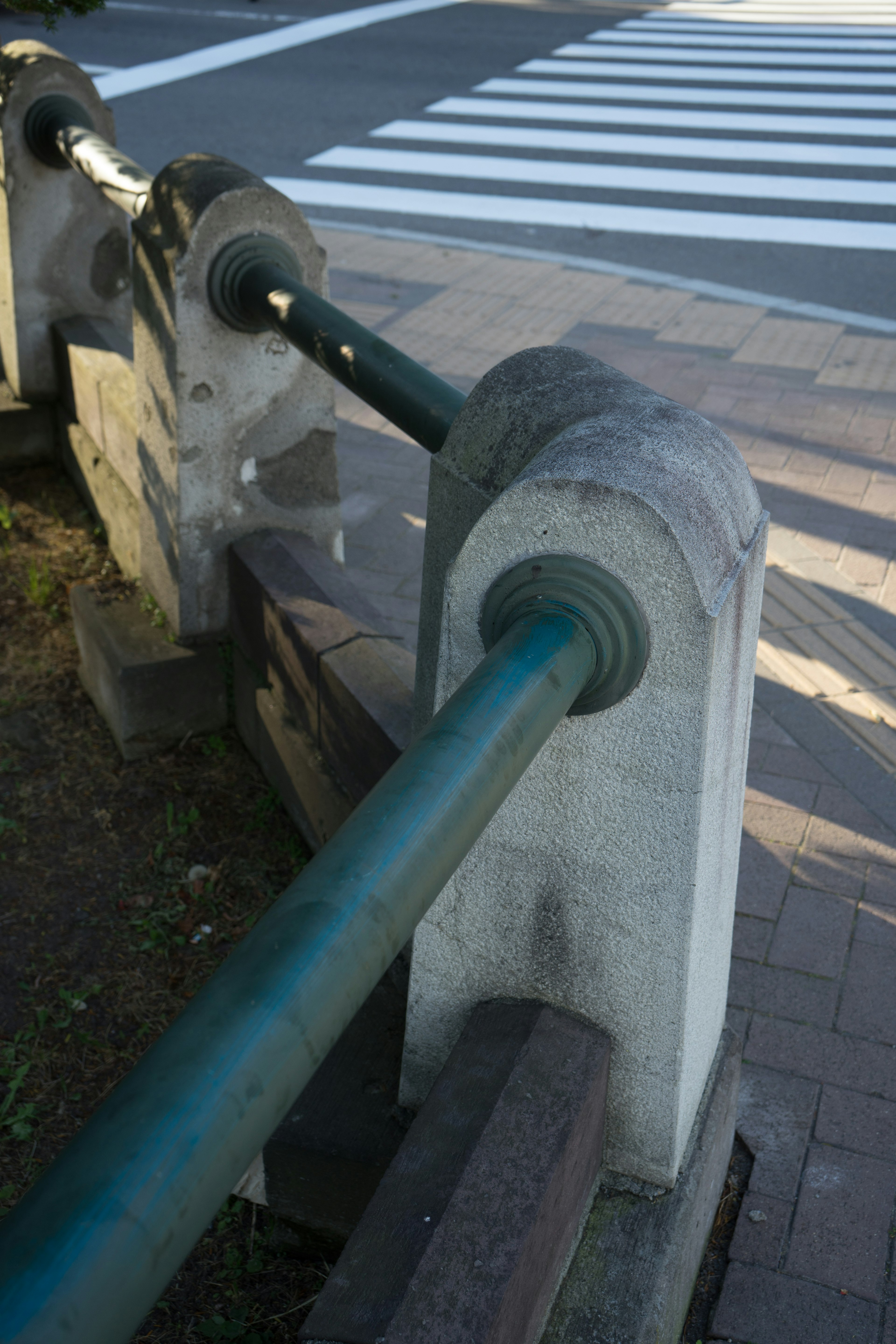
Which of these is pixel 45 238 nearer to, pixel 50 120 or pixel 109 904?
pixel 50 120

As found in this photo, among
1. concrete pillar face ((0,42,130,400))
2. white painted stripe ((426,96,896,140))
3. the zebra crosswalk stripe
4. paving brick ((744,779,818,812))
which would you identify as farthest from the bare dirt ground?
white painted stripe ((426,96,896,140))

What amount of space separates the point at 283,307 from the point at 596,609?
1.90 m

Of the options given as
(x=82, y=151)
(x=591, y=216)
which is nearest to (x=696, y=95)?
(x=591, y=216)

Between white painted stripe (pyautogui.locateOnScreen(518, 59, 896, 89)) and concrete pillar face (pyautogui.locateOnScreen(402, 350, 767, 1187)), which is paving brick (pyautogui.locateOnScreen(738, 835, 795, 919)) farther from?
white painted stripe (pyautogui.locateOnScreen(518, 59, 896, 89))

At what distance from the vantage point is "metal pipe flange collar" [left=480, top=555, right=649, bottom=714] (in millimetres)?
1562

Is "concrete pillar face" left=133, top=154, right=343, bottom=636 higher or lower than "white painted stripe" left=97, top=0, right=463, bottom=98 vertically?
higher

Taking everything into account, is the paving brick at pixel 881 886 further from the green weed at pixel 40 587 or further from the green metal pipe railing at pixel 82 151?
the green weed at pixel 40 587

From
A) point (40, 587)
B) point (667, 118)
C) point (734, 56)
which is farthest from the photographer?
point (734, 56)

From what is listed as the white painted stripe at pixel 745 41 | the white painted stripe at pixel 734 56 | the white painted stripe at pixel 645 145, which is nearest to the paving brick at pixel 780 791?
the white painted stripe at pixel 645 145

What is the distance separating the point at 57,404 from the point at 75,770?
227cm

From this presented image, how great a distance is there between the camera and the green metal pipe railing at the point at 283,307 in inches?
101

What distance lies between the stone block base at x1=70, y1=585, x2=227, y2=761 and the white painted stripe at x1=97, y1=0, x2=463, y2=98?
33.9ft

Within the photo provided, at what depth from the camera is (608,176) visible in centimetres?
1156

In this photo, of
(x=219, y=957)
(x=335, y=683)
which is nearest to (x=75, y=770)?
(x=219, y=957)
